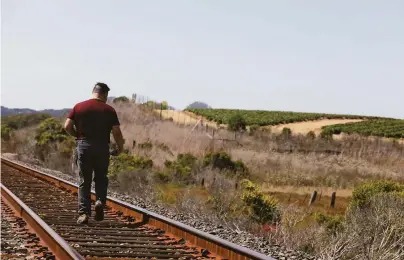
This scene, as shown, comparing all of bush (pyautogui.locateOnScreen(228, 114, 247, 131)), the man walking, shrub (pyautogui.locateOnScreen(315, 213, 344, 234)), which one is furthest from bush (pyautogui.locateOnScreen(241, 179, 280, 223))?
bush (pyautogui.locateOnScreen(228, 114, 247, 131))

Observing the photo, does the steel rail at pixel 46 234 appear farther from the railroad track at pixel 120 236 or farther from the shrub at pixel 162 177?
the shrub at pixel 162 177

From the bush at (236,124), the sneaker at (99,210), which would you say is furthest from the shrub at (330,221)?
the bush at (236,124)

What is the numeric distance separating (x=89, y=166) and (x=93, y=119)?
30.4 inches

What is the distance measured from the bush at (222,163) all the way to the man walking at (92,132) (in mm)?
28464

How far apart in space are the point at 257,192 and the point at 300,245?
9134 mm

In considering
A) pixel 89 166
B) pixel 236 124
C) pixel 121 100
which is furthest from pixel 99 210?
pixel 121 100

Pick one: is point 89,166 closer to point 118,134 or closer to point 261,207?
point 118,134

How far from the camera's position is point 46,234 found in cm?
745

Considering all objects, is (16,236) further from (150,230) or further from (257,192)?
(257,192)

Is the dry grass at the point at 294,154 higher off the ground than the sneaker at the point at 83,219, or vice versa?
the sneaker at the point at 83,219

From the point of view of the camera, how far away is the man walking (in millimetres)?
8406

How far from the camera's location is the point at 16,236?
798 centimetres

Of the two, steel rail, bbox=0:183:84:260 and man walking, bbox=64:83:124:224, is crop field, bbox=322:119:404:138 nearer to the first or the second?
steel rail, bbox=0:183:84:260

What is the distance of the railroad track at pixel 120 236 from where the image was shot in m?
6.62
